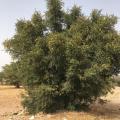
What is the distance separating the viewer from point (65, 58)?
23.1 metres

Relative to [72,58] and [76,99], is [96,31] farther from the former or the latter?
[76,99]

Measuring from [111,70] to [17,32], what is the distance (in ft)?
25.0

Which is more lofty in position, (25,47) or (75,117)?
(25,47)

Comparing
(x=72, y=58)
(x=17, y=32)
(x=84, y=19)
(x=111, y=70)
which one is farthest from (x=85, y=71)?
(x=17, y=32)

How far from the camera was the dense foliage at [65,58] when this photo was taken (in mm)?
22578

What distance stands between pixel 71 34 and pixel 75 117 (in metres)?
6.16

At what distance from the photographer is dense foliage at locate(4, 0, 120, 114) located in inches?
889

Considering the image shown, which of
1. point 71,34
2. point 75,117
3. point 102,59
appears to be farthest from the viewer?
point 71,34

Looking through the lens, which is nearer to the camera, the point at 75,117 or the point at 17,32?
the point at 75,117

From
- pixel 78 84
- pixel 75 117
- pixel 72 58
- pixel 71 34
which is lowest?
pixel 75 117

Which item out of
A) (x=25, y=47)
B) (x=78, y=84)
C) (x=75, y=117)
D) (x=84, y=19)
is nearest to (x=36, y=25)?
(x=25, y=47)

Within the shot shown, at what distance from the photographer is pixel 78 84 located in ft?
76.7

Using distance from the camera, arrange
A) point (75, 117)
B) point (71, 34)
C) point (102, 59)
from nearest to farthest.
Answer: point (75, 117), point (102, 59), point (71, 34)

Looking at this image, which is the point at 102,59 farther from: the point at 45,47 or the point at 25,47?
the point at 25,47
